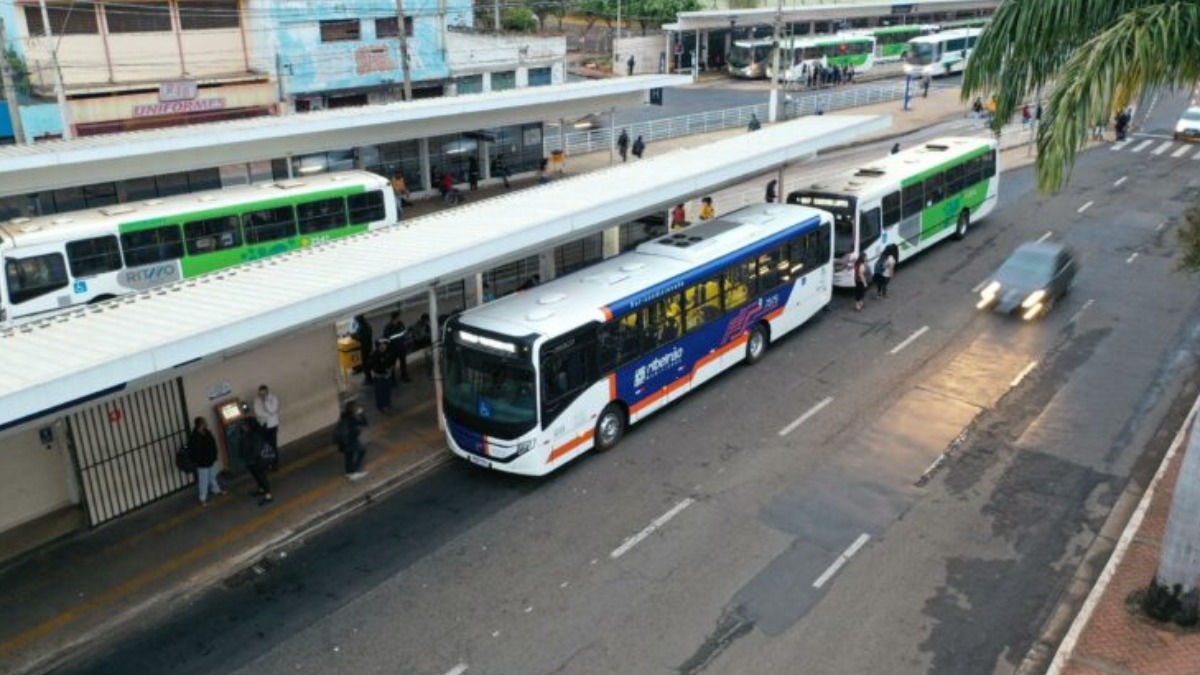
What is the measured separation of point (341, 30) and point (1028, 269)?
32036 millimetres

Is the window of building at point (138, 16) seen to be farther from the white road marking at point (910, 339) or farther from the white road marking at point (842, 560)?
the white road marking at point (842, 560)

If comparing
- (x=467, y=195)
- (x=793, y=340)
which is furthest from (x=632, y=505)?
(x=467, y=195)

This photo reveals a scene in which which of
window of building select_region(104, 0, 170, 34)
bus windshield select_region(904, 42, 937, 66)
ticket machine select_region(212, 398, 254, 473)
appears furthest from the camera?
bus windshield select_region(904, 42, 937, 66)

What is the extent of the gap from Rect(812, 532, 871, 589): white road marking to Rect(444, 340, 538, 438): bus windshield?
496cm

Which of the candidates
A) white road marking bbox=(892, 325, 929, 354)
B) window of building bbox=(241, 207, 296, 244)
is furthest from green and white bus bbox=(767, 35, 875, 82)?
window of building bbox=(241, 207, 296, 244)

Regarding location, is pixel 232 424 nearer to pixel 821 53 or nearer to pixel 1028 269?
pixel 1028 269

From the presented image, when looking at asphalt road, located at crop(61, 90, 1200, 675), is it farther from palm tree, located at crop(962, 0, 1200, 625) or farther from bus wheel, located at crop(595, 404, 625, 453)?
palm tree, located at crop(962, 0, 1200, 625)

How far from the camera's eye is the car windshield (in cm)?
2341

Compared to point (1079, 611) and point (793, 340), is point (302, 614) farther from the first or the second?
point (793, 340)

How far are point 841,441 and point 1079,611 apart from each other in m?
5.45

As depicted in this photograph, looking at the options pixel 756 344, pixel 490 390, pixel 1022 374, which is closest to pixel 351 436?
pixel 490 390

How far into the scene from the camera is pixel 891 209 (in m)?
25.8

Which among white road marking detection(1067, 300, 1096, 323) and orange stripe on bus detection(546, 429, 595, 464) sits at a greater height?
orange stripe on bus detection(546, 429, 595, 464)

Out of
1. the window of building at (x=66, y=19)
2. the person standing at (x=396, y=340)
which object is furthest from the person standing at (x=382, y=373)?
the window of building at (x=66, y=19)
